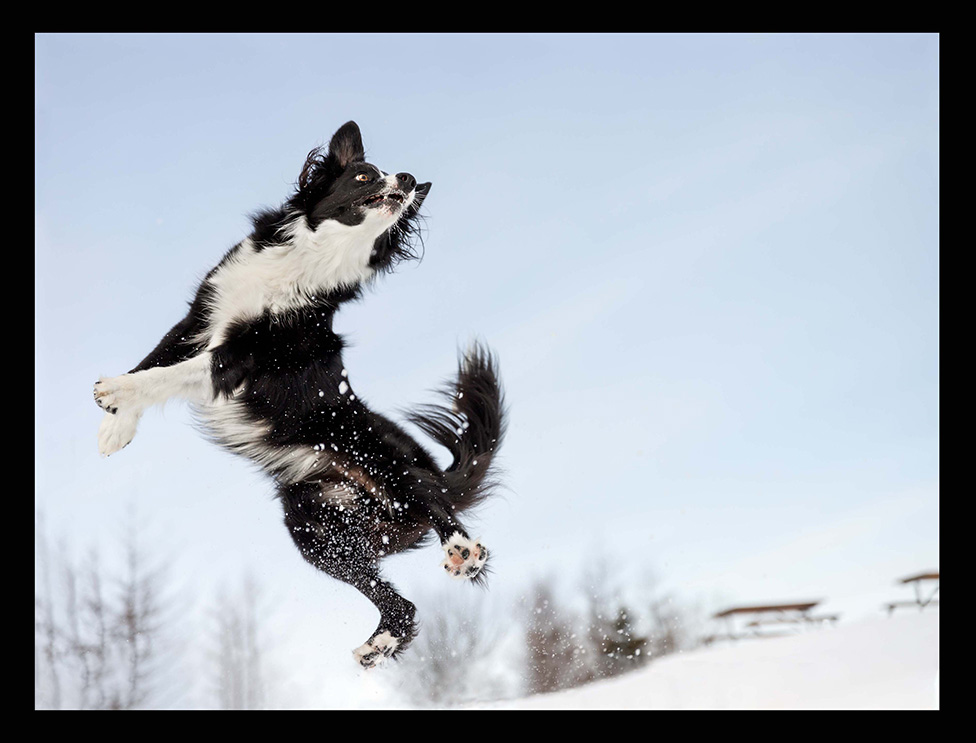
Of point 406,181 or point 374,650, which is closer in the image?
point 374,650

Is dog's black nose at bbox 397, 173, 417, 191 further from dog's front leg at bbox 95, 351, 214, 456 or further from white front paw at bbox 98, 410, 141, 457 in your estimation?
white front paw at bbox 98, 410, 141, 457

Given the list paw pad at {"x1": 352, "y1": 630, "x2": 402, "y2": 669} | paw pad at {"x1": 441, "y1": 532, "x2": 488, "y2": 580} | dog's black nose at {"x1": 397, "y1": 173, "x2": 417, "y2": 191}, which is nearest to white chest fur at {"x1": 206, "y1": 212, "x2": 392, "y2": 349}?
dog's black nose at {"x1": 397, "y1": 173, "x2": 417, "y2": 191}

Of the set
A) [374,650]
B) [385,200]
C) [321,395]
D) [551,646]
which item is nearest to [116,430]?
[321,395]

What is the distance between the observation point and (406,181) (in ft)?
14.2

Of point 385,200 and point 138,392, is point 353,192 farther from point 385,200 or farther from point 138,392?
point 138,392

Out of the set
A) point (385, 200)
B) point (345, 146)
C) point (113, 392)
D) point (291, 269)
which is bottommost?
point (113, 392)

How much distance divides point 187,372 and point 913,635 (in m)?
4.19

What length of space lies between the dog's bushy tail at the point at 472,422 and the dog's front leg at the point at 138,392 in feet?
3.69

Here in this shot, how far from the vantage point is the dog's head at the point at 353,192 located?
4.29 m

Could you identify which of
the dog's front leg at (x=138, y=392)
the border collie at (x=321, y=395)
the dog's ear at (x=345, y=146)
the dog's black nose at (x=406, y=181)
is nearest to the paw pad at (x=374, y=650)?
the border collie at (x=321, y=395)

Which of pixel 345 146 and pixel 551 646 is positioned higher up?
pixel 345 146

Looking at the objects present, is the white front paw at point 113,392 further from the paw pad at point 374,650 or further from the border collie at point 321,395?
the paw pad at point 374,650

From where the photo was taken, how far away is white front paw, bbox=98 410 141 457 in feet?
12.4

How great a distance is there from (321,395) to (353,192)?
1123 mm
